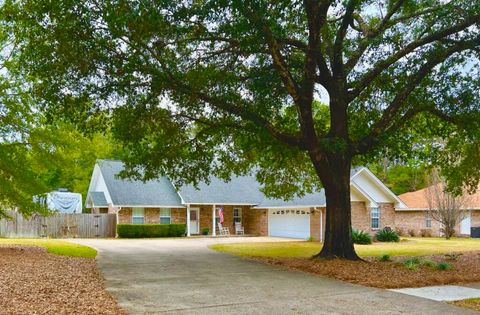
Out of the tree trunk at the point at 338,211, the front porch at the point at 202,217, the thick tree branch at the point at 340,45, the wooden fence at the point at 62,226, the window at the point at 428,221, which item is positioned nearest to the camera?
the thick tree branch at the point at 340,45

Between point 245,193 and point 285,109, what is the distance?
1878 centimetres

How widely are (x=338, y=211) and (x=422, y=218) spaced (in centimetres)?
2554

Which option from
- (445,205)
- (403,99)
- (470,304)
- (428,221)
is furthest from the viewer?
(428,221)

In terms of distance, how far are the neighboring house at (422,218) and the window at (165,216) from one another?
56.6 feet

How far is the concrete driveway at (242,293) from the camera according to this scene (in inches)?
357

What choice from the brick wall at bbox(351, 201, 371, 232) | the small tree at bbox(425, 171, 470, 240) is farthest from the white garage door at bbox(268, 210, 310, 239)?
the small tree at bbox(425, 171, 470, 240)

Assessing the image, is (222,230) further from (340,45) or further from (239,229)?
(340,45)

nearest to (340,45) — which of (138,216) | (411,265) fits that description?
(411,265)

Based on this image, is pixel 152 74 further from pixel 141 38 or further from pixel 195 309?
pixel 195 309

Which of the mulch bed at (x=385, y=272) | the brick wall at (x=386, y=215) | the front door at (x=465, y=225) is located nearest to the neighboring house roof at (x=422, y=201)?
the front door at (x=465, y=225)

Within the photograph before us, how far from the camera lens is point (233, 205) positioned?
38.0 meters

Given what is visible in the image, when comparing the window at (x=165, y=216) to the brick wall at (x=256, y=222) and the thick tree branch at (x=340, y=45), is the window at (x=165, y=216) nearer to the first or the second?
the brick wall at (x=256, y=222)

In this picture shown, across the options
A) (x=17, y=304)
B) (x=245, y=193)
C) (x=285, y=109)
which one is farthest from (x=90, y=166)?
(x=17, y=304)

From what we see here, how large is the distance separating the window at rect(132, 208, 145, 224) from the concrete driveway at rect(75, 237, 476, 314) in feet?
63.6
